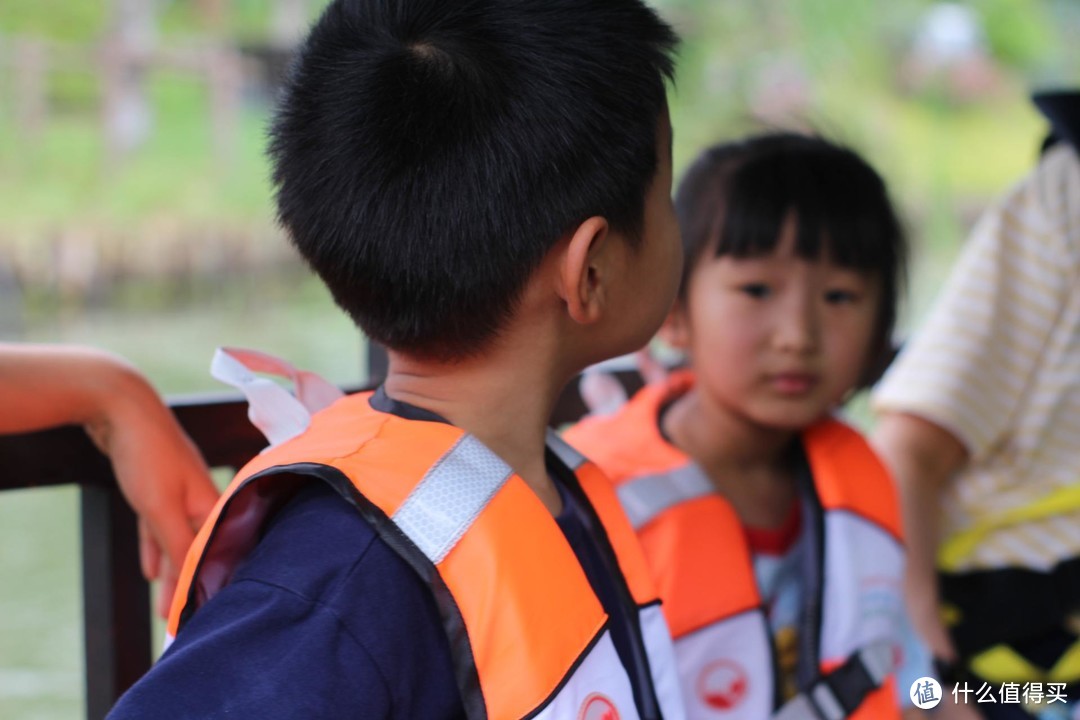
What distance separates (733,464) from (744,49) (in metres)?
12.0

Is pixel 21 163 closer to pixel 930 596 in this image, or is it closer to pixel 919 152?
pixel 919 152

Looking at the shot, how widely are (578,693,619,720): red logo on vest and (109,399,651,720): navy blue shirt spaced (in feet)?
0.30

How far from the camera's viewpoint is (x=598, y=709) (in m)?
0.89

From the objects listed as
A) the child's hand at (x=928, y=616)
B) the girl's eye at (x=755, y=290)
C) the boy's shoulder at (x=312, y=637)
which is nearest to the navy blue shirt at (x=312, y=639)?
the boy's shoulder at (x=312, y=637)

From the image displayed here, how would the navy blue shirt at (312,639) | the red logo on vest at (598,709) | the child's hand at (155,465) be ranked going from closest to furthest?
the navy blue shirt at (312,639) < the red logo on vest at (598,709) < the child's hand at (155,465)

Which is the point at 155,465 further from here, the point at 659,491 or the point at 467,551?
the point at 659,491

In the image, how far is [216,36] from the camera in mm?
11625

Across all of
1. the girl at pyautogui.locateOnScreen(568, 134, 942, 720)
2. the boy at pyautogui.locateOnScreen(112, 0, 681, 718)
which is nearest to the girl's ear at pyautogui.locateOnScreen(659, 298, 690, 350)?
the girl at pyautogui.locateOnScreen(568, 134, 942, 720)

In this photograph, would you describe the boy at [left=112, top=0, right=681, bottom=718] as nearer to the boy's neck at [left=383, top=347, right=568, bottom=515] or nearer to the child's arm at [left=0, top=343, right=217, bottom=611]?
the boy's neck at [left=383, top=347, right=568, bottom=515]

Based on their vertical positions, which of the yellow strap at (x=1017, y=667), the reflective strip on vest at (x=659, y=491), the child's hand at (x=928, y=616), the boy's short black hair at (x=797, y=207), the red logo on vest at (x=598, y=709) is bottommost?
the yellow strap at (x=1017, y=667)

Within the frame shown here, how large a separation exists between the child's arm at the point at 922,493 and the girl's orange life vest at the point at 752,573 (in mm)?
106

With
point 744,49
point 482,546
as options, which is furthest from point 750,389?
point 744,49

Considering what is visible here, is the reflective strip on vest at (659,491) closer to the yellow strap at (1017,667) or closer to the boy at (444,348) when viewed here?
the boy at (444,348)

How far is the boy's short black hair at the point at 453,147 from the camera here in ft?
2.95
